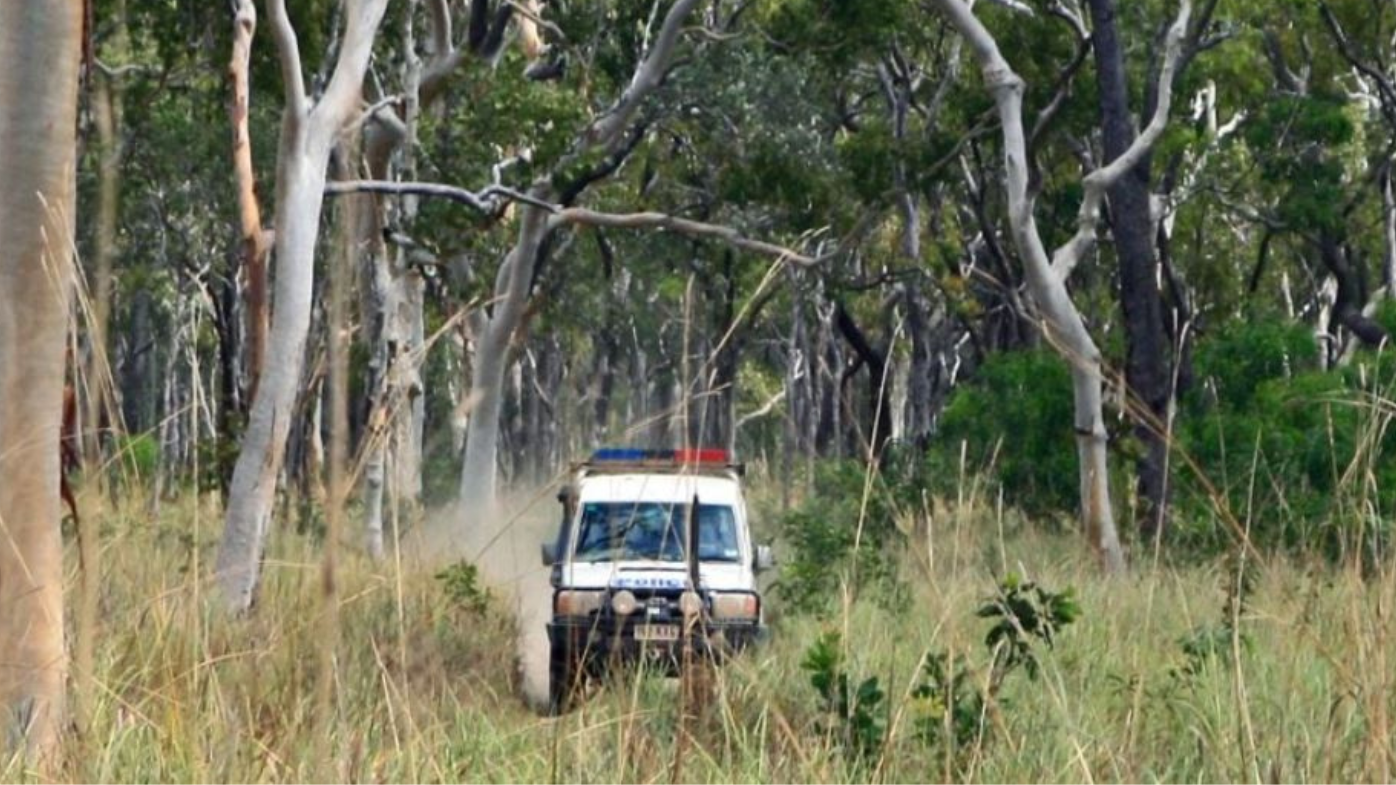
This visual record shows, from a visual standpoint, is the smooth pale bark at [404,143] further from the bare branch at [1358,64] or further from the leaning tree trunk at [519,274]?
the bare branch at [1358,64]

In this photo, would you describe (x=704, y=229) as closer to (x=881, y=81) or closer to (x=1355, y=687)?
Answer: (x=881, y=81)

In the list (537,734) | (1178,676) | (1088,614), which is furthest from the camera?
(1088,614)

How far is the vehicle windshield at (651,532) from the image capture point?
11.2m

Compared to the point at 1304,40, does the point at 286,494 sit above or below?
below

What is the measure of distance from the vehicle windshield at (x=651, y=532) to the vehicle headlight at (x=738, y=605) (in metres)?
0.28

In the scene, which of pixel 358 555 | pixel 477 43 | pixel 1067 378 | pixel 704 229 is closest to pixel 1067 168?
pixel 1067 378

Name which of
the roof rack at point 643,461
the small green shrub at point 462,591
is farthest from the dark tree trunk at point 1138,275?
the small green shrub at point 462,591

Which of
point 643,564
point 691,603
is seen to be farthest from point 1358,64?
point 691,603

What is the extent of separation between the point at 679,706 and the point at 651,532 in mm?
6456

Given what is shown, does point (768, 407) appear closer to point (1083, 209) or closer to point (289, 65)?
point (289, 65)

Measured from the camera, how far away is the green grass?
5145 mm

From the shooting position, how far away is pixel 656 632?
8508 mm

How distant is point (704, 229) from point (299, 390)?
13.5 feet

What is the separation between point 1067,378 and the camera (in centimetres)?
2245
